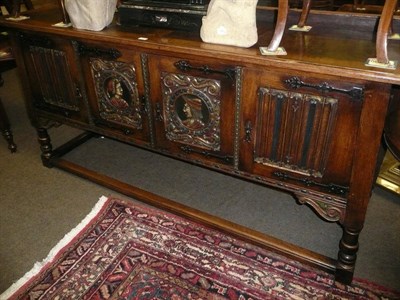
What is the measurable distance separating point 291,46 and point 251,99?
24 cm

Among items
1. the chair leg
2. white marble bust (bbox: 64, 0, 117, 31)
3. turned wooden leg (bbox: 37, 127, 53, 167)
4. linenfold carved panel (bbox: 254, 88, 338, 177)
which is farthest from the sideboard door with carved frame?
the chair leg

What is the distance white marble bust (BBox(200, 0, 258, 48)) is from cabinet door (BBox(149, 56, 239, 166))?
3.9 inches

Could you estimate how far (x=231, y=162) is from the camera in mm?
1490

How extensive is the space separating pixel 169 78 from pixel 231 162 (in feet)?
1.42

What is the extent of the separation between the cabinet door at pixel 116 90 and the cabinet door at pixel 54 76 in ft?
0.25

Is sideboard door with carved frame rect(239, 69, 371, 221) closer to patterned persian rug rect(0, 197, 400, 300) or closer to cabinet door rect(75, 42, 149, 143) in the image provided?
patterned persian rug rect(0, 197, 400, 300)

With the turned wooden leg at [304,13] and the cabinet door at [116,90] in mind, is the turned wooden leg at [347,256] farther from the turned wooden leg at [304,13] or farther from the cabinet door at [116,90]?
the cabinet door at [116,90]

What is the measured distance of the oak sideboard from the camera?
1157 mm

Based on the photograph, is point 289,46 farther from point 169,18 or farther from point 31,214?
point 31,214

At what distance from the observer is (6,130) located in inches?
96.0

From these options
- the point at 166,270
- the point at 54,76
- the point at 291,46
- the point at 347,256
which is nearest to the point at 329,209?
the point at 347,256

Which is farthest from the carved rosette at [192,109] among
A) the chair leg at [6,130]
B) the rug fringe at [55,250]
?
the chair leg at [6,130]

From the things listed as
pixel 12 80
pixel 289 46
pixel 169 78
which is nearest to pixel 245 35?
pixel 289 46

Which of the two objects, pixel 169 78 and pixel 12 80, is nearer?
pixel 169 78
